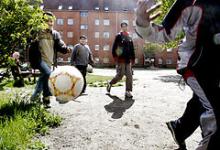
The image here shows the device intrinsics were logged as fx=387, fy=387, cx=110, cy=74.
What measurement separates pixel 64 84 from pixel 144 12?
3.11m

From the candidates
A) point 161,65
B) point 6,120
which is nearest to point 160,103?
point 6,120

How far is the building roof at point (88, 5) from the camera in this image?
70375mm

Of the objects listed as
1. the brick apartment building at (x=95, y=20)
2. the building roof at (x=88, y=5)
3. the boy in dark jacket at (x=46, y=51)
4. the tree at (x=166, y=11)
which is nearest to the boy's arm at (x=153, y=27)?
the tree at (x=166, y=11)

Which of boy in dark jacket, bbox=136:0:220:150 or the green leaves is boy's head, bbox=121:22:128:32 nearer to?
the green leaves

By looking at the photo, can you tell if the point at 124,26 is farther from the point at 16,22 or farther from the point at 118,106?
the point at 16,22

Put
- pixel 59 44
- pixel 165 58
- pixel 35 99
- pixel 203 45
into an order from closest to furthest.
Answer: pixel 203 45
pixel 35 99
pixel 59 44
pixel 165 58

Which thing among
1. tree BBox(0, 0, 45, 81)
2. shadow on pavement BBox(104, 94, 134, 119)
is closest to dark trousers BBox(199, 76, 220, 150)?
shadow on pavement BBox(104, 94, 134, 119)

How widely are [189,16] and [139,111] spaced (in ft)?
15.4

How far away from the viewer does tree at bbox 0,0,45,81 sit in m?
6.72

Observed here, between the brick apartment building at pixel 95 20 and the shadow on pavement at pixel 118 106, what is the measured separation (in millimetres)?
58846

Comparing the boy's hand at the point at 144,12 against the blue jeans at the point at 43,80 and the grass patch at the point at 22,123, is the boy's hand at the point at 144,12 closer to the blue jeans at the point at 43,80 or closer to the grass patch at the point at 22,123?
the grass patch at the point at 22,123

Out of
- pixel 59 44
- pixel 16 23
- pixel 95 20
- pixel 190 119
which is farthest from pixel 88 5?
pixel 190 119

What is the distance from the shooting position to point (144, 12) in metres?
3.42

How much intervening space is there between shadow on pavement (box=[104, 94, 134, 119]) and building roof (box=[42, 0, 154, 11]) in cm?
6116
